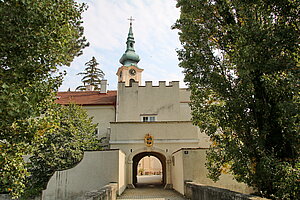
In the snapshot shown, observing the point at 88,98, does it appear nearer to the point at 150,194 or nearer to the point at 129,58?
the point at 150,194

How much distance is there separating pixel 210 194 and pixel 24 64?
7036mm

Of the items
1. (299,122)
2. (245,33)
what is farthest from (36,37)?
(299,122)

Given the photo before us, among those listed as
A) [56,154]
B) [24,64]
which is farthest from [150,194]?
[24,64]

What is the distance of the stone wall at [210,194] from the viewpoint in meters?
6.58

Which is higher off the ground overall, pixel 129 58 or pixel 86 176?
pixel 129 58

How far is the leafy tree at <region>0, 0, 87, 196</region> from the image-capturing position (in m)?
5.96

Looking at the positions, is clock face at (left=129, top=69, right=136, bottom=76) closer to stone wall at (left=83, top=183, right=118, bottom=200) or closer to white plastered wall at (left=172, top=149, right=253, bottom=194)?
white plastered wall at (left=172, top=149, right=253, bottom=194)

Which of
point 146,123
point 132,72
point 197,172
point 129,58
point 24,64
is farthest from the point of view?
point 129,58

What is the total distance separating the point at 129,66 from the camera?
38.9 m

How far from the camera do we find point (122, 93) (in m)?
23.4

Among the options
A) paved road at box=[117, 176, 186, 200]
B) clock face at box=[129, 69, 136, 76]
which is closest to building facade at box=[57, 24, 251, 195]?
paved road at box=[117, 176, 186, 200]

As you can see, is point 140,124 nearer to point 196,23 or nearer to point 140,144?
point 140,144

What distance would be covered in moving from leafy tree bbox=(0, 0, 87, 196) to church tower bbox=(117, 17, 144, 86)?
30030 millimetres

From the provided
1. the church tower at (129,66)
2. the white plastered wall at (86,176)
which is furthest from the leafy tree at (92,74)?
the white plastered wall at (86,176)
